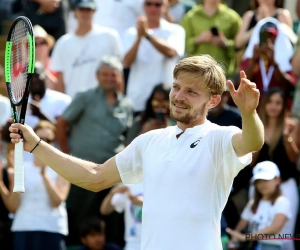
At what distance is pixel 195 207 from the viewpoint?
16.0 ft

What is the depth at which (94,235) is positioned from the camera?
29.3ft

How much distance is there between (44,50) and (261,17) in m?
2.75

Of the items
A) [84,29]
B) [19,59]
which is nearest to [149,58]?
[84,29]

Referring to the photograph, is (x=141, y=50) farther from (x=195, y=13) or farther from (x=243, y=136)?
(x=243, y=136)

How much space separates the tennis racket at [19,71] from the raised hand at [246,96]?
1400mm

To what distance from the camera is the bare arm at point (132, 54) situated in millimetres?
10203

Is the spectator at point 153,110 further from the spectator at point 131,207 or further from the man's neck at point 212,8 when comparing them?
the man's neck at point 212,8

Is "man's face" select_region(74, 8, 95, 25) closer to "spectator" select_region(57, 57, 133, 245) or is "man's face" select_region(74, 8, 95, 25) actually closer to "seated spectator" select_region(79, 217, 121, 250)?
"spectator" select_region(57, 57, 133, 245)

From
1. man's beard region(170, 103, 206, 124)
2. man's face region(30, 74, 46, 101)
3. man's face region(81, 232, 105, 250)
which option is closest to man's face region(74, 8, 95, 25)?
man's face region(30, 74, 46, 101)

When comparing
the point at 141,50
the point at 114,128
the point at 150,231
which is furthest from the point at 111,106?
Answer: the point at 150,231

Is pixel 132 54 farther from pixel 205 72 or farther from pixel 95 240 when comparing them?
pixel 205 72

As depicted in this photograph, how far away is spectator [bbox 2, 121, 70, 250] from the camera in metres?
8.79

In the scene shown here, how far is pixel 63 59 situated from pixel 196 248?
20.5 feet

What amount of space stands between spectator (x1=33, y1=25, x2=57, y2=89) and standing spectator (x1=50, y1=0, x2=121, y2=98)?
0.12m
